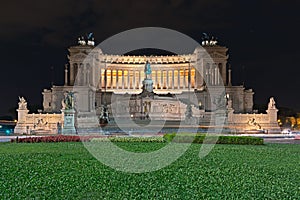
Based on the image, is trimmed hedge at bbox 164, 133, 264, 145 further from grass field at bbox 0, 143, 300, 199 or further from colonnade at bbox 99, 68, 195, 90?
colonnade at bbox 99, 68, 195, 90

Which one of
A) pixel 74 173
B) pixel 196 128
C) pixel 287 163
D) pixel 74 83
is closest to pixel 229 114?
pixel 196 128

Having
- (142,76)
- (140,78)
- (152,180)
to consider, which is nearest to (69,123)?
(152,180)

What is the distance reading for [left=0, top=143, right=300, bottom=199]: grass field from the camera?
12.6 m

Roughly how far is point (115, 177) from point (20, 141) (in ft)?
77.3

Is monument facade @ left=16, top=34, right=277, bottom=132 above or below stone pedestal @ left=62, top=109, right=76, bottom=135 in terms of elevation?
above

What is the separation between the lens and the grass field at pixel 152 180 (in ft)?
41.4

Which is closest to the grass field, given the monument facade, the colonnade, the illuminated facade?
the monument facade

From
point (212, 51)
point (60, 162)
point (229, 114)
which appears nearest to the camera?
point (60, 162)

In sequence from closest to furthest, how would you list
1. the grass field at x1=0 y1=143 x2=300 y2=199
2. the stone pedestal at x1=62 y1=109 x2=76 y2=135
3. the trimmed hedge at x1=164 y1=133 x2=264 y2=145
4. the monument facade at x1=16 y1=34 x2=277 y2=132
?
the grass field at x1=0 y1=143 x2=300 y2=199 → the trimmed hedge at x1=164 y1=133 x2=264 y2=145 → the stone pedestal at x1=62 y1=109 x2=76 y2=135 → the monument facade at x1=16 y1=34 x2=277 y2=132

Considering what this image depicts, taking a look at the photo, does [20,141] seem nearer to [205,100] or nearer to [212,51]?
[205,100]

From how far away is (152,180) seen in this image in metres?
15.1

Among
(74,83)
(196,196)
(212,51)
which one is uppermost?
(212,51)

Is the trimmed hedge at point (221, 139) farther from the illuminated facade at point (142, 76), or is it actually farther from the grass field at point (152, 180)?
the illuminated facade at point (142, 76)

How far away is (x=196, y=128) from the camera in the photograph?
57531 millimetres
